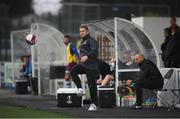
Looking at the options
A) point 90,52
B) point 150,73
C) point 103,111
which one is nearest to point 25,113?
point 103,111

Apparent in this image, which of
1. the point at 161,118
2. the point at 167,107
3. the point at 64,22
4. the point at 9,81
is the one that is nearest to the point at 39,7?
the point at 64,22

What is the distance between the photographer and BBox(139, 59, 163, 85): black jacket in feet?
62.7

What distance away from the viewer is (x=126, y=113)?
59.3 ft

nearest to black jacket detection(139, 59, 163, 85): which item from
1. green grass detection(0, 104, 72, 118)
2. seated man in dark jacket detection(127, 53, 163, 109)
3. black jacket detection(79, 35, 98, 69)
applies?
seated man in dark jacket detection(127, 53, 163, 109)

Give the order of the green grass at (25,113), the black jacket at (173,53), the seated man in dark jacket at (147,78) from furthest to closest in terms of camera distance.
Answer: the black jacket at (173,53) < the seated man in dark jacket at (147,78) < the green grass at (25,113)

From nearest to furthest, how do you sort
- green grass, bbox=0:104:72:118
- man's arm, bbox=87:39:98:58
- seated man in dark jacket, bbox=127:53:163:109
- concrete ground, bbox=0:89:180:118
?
green grass, bbox=0:104:72:118
concrete ground, bbox=0:89:180:118
man's arm, bbox=87:39:98:58
seated man in dark jacket, bbox=127:53:163:109

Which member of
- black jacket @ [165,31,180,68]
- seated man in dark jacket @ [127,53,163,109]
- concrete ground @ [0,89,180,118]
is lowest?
concrete ground @ [0,89,180,118]

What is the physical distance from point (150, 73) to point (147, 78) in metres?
0.16

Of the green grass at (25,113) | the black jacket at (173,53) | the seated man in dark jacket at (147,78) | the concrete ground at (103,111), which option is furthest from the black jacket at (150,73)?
the green grass at (25,113)

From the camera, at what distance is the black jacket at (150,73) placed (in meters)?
19.1

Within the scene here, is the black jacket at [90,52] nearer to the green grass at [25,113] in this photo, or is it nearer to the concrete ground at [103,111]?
the concrete ground at [103,111]

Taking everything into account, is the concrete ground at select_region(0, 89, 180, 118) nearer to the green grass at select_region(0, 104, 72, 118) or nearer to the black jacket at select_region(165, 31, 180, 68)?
the green grass at select_region(0, 104, 72, 118)

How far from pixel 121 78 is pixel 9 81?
11.8 meters

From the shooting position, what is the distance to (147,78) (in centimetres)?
1925
